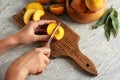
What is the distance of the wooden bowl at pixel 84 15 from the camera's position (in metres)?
0.98

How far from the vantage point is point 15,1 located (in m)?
1.11

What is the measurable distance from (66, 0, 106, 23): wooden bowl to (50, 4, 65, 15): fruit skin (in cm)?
3

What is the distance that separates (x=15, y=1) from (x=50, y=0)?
155mm

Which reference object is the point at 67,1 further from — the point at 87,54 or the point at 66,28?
the point at 87,54

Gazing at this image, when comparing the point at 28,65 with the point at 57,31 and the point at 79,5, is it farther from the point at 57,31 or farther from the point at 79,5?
the point at 79,5

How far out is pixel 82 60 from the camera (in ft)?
3.00

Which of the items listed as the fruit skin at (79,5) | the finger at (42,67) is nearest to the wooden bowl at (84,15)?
the fruit skin at (79,5)

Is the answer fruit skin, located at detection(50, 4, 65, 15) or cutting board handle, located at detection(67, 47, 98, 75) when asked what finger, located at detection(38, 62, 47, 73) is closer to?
cutting board handle, located at detection(67, 47, 98, 75)

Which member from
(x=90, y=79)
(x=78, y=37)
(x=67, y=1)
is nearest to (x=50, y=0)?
(x=67, y=1)

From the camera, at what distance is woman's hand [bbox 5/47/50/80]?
0.80 m

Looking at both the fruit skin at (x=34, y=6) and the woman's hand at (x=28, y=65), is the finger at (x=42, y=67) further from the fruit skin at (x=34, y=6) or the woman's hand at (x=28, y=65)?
the fruit skin at (x=34, y=6)

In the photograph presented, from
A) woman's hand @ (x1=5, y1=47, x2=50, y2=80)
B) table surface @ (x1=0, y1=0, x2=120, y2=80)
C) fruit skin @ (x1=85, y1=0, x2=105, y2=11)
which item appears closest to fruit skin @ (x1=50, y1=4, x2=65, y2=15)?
table surface @ (x1=0, y1=0, x2=120, y2=80)

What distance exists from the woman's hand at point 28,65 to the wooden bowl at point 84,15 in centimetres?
21

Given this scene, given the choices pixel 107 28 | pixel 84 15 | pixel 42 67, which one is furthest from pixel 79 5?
pixel 42 67
